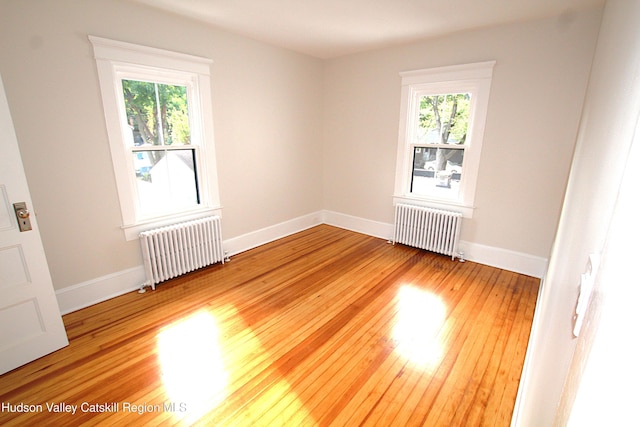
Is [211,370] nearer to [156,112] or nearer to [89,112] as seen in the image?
[89,112]

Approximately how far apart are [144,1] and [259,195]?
96.3 inches

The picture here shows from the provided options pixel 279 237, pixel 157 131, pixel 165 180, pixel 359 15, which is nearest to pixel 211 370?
pixel 165 180

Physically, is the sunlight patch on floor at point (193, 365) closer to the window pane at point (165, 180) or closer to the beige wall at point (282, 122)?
the beige wall at point (282, 122)

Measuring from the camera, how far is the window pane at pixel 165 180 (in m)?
3.20

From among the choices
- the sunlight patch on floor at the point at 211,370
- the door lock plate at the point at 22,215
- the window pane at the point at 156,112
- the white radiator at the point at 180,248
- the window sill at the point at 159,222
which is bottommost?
the sunlight patch on floor at the point at 211,370

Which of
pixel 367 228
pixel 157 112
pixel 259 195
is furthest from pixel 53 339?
pixel 367 228

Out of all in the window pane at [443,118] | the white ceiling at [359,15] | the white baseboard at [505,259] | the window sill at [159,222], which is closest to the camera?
the white ceiling at [359,15]

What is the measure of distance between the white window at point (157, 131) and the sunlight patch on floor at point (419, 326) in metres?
2.53

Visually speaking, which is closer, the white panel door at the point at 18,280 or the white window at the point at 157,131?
the white panel door at the point at 18,280

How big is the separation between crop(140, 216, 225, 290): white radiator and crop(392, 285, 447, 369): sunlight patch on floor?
90.0 inches

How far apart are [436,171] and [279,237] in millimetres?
2524

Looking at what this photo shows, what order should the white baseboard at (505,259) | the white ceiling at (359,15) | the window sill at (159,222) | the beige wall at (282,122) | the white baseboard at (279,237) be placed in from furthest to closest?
the white baseboard at (505,259) < the window sill at (159,222) < the white baseboard at (279,237) < the white ceiling at (359,15) < the beige wall at (282,122)

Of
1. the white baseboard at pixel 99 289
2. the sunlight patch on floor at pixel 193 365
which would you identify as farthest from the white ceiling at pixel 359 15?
the sunlight patch on floor at pixel 193 365

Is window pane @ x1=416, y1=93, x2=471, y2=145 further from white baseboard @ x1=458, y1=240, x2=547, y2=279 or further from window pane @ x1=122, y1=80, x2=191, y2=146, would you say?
window pane @ x1=122, y1=80, x2=191, y2=146
